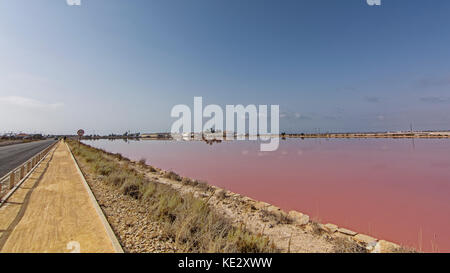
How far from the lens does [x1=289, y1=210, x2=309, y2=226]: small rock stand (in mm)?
6704

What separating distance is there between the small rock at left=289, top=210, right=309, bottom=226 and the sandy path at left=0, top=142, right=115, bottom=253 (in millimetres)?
5724

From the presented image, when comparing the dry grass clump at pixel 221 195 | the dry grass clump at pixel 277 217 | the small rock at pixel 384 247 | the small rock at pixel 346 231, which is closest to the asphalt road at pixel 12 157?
the dry grass clump at pixel 221 195

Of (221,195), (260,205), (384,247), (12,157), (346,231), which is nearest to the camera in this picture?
(384,247)

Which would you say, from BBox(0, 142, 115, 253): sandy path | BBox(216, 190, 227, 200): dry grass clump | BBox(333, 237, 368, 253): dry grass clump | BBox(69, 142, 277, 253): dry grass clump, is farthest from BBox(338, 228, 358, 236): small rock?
BBox(0, 142, 115, 253): sandy path

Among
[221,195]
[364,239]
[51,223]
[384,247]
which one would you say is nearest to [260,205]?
[221,195]

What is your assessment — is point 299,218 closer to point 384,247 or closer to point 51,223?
point 384,247

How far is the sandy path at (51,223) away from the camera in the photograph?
4.12 m

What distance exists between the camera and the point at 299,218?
702 centimetres

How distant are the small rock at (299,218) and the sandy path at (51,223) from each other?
225 inches

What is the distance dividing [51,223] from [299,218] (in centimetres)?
767
